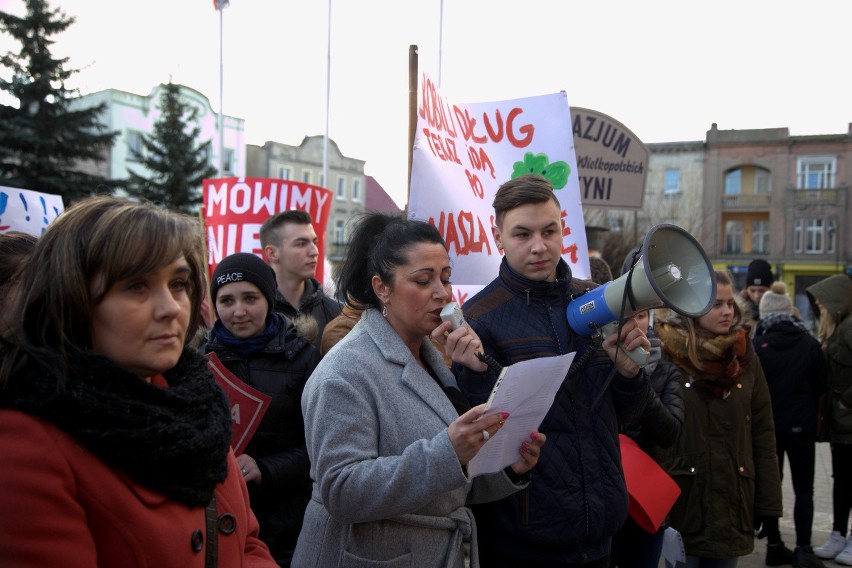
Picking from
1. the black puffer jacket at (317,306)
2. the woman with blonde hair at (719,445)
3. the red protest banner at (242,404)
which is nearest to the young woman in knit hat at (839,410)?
the woman with blonde hair at (719,445)

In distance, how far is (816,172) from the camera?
38.7 meters

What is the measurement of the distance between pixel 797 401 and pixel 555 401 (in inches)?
140

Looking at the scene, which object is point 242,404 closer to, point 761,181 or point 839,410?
point 839,410

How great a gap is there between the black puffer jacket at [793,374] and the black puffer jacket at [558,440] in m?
3.20

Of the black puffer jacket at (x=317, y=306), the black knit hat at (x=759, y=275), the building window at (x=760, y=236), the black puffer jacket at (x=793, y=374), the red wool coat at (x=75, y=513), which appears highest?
the building window at (x=760, y=236)

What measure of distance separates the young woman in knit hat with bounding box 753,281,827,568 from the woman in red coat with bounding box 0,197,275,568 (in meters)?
4.65

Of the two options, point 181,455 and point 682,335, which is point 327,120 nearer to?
point 682,335

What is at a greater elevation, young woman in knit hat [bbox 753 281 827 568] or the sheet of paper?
the sheet of paper

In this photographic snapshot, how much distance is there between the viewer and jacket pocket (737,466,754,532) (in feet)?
11.6

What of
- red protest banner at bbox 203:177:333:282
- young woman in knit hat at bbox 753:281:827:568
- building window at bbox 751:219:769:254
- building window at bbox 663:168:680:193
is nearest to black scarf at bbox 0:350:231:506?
red protest banner at bbox 203:177:333:282

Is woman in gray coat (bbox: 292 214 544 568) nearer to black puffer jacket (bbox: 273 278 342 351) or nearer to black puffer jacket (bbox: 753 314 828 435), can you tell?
black puffer jacket (bbox: 273 278 342 351)

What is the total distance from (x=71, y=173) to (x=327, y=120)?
7.60m

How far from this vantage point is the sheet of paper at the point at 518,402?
1.80 meters

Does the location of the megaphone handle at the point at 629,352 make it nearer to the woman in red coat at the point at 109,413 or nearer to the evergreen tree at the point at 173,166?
the woman in red coat at the point at 109,413
